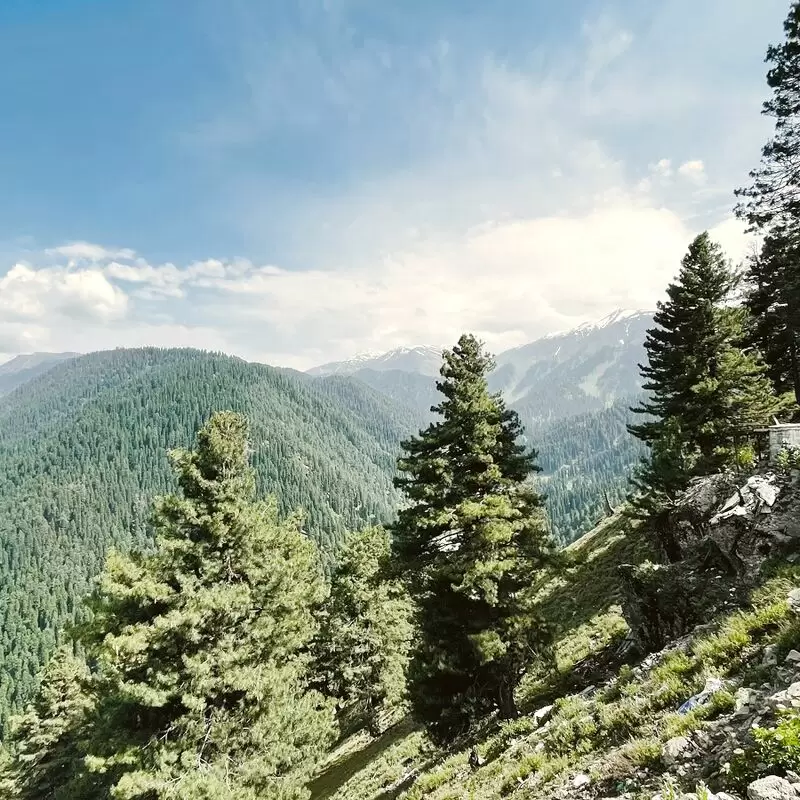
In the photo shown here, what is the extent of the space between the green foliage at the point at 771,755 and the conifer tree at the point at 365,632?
3039 cm

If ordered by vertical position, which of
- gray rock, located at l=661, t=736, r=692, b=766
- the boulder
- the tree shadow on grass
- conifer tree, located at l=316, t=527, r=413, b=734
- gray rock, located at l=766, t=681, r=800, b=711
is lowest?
the tree shadow on grass

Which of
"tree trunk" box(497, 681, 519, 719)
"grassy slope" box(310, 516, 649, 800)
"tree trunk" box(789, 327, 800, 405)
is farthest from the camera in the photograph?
"tree trunk" box(789, 327, 800, 405)

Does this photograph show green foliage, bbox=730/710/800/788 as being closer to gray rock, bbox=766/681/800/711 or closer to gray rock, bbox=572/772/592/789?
gray rock, bbox=766/681/800/711

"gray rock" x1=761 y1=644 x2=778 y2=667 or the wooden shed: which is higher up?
the wooden shed

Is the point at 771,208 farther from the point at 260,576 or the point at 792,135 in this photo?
the point at 260,576

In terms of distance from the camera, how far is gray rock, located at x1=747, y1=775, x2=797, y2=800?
437cm

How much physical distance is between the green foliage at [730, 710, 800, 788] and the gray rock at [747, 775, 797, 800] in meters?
0.25

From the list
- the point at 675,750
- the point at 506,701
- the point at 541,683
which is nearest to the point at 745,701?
the point at 675,750

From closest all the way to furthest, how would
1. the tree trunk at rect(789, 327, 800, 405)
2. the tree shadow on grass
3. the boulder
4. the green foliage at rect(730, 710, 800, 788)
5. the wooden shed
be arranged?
the green foliage at rect(730, 710, 800, 788) → the boulder → the wooden shed → the tree shadow on grass → the tree trunk at rect(789, 327, 800, 405)

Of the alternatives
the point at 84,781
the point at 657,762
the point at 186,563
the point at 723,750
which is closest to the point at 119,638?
the point at 186,563

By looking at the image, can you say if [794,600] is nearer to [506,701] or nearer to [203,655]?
[506,701]

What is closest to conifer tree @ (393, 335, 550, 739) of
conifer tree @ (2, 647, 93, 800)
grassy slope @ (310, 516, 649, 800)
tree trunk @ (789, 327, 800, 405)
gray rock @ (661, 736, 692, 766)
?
grassy slope @ (310, 516, 649, 800)

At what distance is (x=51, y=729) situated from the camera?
37.8 metres

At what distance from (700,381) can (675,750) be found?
→ 21.5 meters
